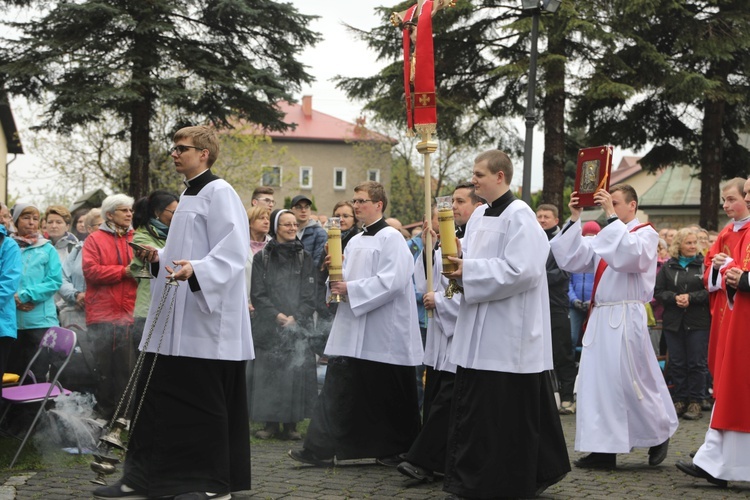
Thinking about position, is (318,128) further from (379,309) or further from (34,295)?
(379,309)

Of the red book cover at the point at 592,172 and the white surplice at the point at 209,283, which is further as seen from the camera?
the red book cover at the point at 592,172

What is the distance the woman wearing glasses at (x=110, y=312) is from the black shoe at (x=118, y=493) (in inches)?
96.7

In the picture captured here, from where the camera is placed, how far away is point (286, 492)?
6184 mm

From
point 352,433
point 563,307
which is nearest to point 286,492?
point 352,433

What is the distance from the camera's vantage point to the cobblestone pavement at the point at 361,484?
612 centimetres

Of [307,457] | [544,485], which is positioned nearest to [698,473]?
→ [544,485]

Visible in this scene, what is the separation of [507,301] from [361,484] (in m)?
1.68

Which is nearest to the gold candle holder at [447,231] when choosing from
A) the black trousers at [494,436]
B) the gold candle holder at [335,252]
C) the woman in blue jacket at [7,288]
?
the black trousers at [494,436]

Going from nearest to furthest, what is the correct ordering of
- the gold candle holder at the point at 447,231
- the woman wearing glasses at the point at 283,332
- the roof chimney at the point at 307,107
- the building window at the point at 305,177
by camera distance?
the gold candle holder at the point at 447,231
the woman wearing glasses at the point at 283,332
the building window at the point at 305,177
the roof chimney at the point at 307,107

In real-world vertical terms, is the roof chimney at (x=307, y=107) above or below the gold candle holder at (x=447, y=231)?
above

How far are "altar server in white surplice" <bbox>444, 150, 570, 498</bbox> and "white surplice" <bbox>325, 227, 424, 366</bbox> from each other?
1.30 meters

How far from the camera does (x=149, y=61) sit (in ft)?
63.4

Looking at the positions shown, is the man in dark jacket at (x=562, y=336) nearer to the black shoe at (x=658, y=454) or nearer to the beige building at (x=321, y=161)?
the black shoe at (x=658, y=454)

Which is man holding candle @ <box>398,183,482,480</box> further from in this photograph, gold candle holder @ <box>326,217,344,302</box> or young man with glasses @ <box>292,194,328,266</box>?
young man with glasses @ <box>292,194,328,266</box>
